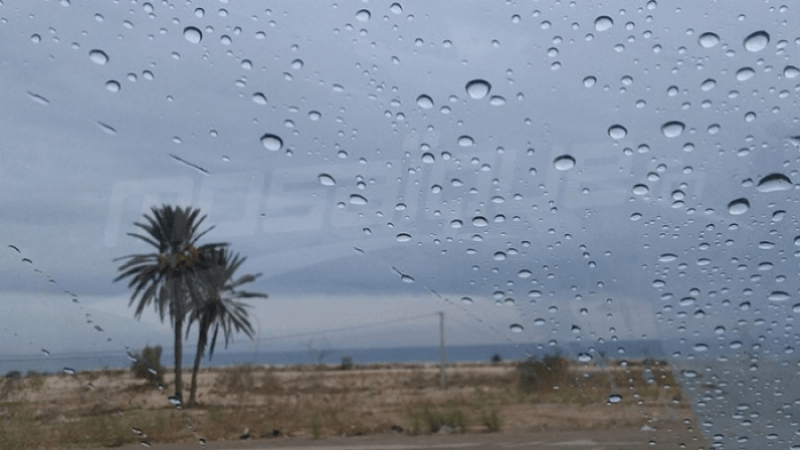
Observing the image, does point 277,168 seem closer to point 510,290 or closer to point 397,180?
point 397,180

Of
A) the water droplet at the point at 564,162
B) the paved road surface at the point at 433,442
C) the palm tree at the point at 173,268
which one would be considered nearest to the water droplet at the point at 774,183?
the water droplet at the point at 564,162

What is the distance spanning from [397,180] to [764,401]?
1422mm

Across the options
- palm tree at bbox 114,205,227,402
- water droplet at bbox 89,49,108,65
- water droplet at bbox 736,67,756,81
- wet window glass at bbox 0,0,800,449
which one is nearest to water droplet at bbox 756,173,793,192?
wet window glass at bbox 0,0,800,449

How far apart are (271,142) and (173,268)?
1.60 ft

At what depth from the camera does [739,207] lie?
3252 millimetres

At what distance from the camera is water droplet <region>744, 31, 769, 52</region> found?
320 centimetres

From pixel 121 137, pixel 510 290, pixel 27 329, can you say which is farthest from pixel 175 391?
pixel 510 290

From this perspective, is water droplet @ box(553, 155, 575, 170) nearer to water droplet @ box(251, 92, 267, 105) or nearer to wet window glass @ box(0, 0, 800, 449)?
wet window glass @ box(0, 0, 800, 449)

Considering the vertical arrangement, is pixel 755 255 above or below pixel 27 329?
above

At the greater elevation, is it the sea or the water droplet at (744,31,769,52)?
the water droplet at (744,31,769,52)

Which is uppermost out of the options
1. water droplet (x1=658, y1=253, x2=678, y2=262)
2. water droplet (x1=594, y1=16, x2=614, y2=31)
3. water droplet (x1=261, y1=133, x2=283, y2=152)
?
water droplet (x1=594, y1=16, x2=614, y2=31)

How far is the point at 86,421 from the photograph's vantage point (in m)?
3.37

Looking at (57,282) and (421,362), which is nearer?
(421,362)

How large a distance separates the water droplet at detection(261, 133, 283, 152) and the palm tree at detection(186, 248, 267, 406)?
0.34 m
